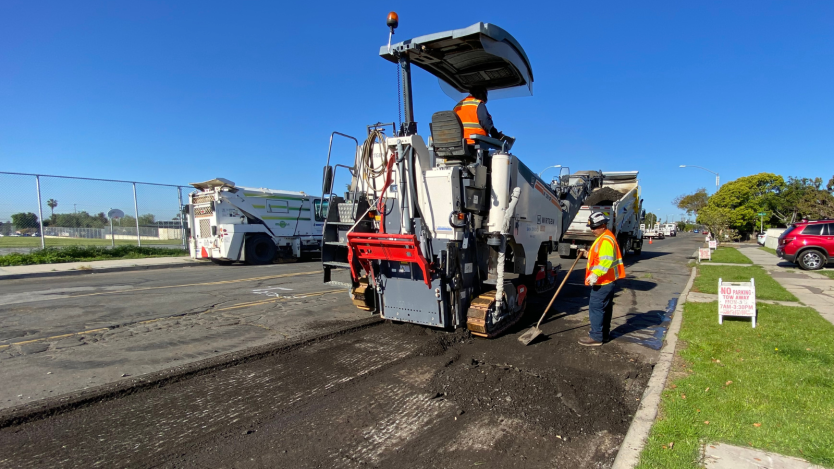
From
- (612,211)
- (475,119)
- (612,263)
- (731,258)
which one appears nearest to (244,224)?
(475,119)

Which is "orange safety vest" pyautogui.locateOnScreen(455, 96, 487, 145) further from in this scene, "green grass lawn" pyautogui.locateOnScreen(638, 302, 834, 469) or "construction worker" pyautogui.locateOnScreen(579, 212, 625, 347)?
"green grass lawn" pyautogui.locateOnScreen(638, 302, 834, 469)

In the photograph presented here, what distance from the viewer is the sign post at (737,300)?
6176mm

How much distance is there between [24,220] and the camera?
15859 millimetres

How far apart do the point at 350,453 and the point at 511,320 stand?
380 cm

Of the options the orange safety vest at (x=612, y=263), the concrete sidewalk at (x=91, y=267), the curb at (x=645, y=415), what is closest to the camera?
the curb at (x=645, y=415)

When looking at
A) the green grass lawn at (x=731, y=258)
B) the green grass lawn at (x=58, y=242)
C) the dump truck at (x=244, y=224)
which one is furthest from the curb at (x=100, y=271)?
the green grass lawn at (x=731, y=258)

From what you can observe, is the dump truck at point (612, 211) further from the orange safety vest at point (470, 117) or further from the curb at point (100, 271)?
the curb at point (100, 271)

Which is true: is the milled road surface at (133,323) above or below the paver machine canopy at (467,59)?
below

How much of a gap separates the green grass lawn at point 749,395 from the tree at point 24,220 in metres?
20.6

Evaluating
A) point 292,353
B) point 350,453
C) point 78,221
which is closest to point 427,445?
point 350,453

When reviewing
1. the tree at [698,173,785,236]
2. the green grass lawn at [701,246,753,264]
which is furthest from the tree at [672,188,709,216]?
the green grass lawn at [701,246,753,264]

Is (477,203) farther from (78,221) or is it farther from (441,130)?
(78,221)

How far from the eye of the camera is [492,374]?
4.56 metres

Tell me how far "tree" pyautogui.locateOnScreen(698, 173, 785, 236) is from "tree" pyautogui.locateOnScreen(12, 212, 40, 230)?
5258 cm
